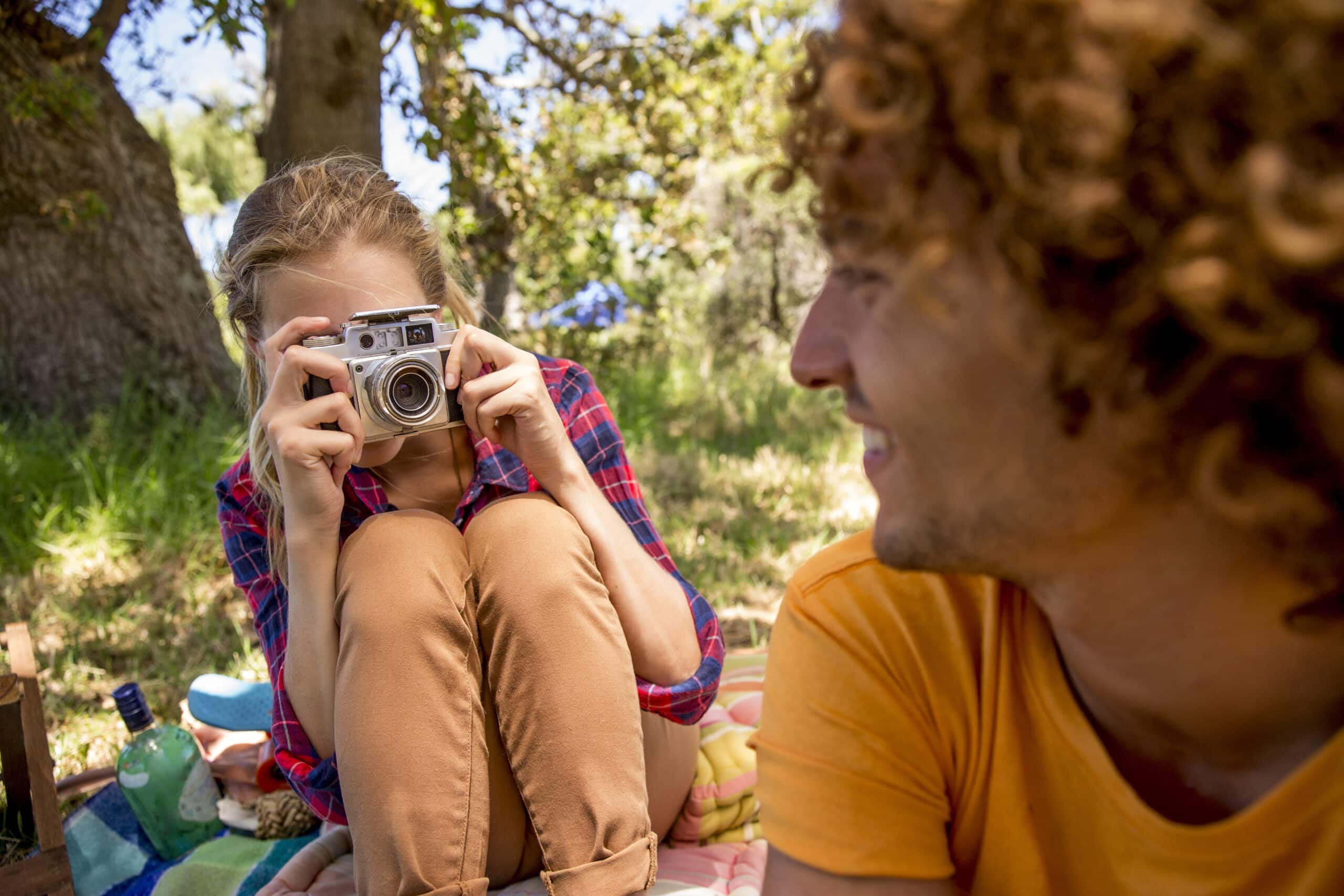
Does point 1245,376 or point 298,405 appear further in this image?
point 298,405

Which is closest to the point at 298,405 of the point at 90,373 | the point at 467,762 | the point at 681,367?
the point at 467,762

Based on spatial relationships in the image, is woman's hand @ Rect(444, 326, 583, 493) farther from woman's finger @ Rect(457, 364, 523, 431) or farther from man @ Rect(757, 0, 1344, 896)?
man @ Rect(757, 0, 1344, 896)

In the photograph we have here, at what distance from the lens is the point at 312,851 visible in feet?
5.76

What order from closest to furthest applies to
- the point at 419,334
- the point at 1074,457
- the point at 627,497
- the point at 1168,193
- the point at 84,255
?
the point at 1168,193, the point at 1074,457, the point at 419,334, the point at 627,497, the point at 84,255

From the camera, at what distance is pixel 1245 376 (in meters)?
0.78

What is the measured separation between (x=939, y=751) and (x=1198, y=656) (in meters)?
0.26

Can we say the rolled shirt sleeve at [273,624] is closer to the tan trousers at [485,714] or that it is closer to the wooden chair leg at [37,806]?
the tan trousers at [485,714]

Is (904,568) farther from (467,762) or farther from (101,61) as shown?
(101,61)

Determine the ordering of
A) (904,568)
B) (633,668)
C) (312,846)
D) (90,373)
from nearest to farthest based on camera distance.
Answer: (904,568) → (633,668) → (312,846) → (90,373)

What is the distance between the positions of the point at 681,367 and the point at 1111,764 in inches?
190

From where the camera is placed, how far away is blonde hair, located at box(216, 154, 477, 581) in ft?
5.68

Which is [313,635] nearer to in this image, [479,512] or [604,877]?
[479,512]

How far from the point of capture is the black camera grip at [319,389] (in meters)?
1.66

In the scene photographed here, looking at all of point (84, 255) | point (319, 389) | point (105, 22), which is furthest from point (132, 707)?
point (105, 22)
